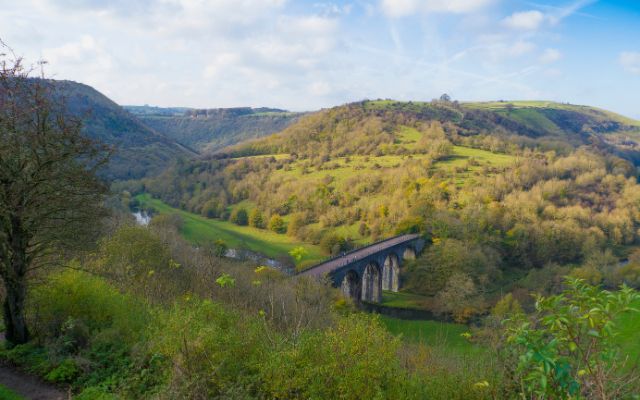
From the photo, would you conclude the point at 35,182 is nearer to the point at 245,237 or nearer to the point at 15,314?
the point at 15,314

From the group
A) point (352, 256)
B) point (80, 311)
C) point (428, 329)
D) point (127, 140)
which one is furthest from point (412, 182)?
point (127, 140)

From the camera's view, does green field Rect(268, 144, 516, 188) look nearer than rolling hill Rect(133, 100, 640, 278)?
No

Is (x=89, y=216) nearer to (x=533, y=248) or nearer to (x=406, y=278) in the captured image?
(x=406, y=278)

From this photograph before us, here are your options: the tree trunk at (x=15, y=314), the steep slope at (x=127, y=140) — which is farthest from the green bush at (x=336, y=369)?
the steep slope at (x=127, y=140)

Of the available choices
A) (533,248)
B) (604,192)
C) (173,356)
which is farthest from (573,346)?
(604,192)

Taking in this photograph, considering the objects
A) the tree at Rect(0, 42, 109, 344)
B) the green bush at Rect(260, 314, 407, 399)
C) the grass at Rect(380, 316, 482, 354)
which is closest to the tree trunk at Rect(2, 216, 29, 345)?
the tree at Rect(0, 42, 109, 344)

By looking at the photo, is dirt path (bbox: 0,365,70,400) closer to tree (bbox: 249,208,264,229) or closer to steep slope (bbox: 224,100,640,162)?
tree (bbox: 249,208,264,229)
